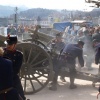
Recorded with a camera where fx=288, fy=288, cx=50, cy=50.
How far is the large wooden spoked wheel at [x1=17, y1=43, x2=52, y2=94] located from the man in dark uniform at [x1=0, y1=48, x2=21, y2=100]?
119 inches

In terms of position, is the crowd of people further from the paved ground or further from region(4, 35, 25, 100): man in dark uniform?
the paved ground

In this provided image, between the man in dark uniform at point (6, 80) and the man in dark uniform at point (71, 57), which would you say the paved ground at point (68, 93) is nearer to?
the man in dark uniform at point (71, 57)

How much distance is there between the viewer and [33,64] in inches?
268

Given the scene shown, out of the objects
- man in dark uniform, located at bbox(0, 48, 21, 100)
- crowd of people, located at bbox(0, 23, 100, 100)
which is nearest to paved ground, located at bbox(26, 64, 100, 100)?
crowd of people, located at bbox(0, 23, 100, 100)

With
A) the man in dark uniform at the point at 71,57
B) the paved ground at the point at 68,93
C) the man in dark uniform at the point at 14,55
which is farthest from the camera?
the man in dark uniform at the point at 71,57

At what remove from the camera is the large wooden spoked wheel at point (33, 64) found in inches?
263

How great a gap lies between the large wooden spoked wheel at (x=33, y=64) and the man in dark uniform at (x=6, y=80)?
301cm

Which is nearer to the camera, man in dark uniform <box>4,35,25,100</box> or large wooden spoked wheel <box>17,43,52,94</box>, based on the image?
man in dark uniform <box>4,35,25,100</box>

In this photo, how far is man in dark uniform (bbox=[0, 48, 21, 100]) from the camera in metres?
3.56

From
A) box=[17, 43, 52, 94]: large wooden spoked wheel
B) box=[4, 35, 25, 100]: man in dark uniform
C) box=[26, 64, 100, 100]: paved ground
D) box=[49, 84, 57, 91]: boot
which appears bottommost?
box=[26, 64, 100, 100]: paved ground

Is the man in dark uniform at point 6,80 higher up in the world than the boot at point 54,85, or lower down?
higher up

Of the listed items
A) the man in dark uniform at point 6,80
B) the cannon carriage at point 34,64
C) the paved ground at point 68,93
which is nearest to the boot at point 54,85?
the paved ground at point 68,93

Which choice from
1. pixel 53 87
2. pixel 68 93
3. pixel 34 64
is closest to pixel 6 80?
pixel 34 64

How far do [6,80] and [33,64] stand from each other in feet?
10.5
